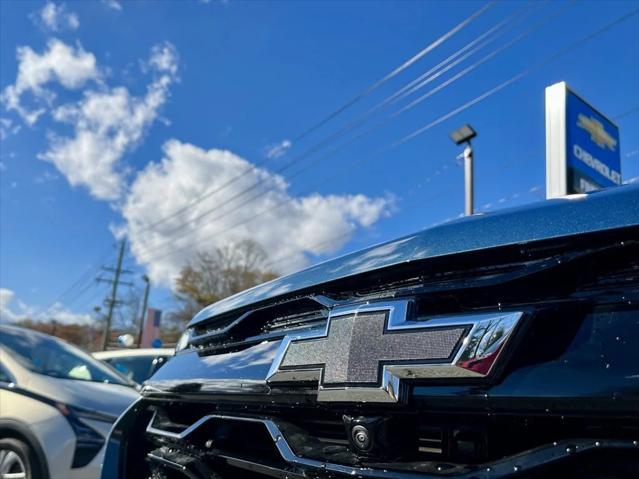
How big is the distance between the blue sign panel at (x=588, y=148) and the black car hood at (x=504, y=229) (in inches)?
306

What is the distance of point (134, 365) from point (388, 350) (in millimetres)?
8257

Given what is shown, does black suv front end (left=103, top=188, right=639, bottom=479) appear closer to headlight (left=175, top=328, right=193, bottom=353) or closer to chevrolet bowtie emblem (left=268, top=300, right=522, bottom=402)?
chevrolet bowtie emblem (left=268, top=300, right=522, bottom=402)

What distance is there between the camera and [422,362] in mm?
1138

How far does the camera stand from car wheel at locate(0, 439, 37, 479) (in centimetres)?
Answer: 382

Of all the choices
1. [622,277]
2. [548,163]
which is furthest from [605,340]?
[548,163]

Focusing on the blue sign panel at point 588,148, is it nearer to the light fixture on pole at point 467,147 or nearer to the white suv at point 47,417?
the light fixture on pole at point 467,147

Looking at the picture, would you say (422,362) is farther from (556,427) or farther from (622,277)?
(622,277)

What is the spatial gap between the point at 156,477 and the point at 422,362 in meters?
1.33

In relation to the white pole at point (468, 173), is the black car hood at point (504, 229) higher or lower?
lower

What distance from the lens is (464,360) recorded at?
108 cm

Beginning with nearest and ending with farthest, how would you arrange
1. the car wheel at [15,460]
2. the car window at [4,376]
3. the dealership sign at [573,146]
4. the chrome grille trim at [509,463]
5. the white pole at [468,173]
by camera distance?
the chrome grille trim at [509,463]
the car wheel at [15,460]
the car window at [4,376]
the dealership sign at [573,146]
the white pole at [468,173]

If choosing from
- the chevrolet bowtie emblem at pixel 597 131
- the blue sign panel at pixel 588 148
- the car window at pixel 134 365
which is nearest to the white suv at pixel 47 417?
the car window at pixel 134 365

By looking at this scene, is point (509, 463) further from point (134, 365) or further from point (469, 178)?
point (469, 178)

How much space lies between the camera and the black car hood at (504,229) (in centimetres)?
106
